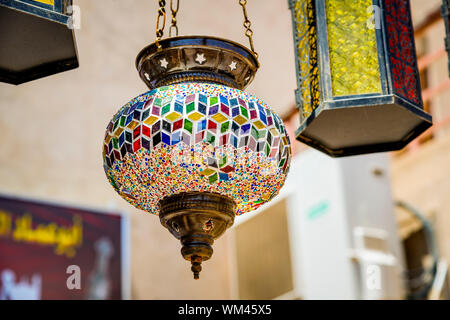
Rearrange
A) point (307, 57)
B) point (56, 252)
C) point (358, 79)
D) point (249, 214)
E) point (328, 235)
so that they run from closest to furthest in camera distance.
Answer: point (358, 79) → point (307, 57) → point (56, 252) → point (328, 235) → point (249, 214)

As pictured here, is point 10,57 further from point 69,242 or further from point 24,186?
point 24,186

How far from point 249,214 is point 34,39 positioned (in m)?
5.50

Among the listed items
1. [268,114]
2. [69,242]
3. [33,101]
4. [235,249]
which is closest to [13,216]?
[69,242]

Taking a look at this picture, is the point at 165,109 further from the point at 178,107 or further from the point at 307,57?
the point at 307,57

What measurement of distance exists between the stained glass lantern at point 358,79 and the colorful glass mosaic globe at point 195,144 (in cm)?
33

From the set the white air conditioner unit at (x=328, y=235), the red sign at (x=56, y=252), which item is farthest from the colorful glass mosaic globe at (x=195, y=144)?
the white air conditioner unit at (x=328, y=235)

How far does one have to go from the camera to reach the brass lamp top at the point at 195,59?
187cm

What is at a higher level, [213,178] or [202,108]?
[202,108]

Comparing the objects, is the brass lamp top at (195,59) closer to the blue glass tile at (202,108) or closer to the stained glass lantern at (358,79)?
the blue glass tile at (202,108)

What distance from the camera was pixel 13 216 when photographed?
6508mm

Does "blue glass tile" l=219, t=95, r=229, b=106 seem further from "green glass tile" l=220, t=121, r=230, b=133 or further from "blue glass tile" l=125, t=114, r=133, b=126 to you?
"blue glass tile" l=125, t=114, r=133, b=126

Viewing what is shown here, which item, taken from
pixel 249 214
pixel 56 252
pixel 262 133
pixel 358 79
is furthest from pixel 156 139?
pixel 249 214

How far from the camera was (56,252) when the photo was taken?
21.6 feet

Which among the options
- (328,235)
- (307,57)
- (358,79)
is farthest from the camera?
(328,235)
